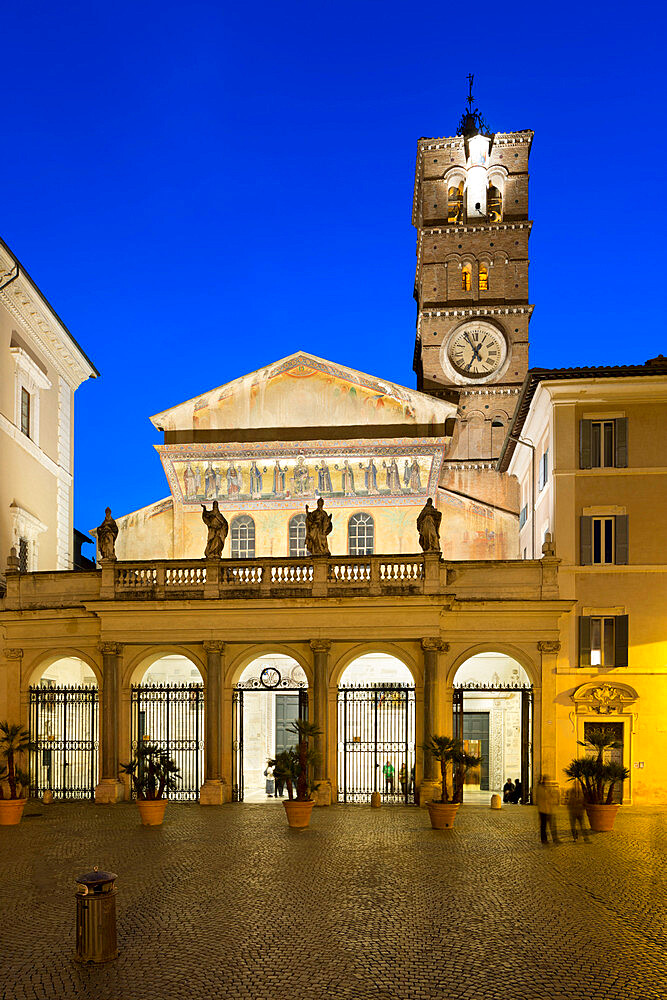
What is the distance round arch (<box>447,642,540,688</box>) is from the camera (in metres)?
27.6

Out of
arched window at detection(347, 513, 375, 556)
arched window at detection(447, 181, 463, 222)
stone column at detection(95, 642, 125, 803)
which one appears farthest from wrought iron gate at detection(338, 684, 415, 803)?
arched window at detection(447, 181, 463, 222)

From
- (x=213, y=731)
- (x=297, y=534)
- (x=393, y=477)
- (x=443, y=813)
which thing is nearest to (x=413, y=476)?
(x=393, y=477)

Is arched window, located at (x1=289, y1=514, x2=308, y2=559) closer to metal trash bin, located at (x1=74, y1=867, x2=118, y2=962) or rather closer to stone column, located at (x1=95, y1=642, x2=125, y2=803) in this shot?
stone column, located at (x1=95, y1=642, x2=125, y2=803)

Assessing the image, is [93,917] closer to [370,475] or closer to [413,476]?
[370,475]

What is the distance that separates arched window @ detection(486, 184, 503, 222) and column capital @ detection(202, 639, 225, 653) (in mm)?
33227

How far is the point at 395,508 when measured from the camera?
35.9 m

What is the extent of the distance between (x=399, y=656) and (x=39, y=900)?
Answer: 46.5 feet

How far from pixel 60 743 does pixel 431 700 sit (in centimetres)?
1271

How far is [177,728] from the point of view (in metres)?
34.2

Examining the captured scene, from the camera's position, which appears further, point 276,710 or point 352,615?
point 276,710

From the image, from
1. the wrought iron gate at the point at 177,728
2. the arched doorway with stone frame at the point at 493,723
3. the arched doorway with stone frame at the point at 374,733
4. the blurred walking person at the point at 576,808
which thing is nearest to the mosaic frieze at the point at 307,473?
the arched doorway with stone frame at the point at 374,733

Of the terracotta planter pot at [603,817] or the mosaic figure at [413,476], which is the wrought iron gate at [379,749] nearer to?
the mosaic figure at [413,476]

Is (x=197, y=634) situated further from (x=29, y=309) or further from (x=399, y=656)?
(x=29, y=309)

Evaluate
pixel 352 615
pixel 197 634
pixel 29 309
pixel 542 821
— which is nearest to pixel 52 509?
pixel 29 309
